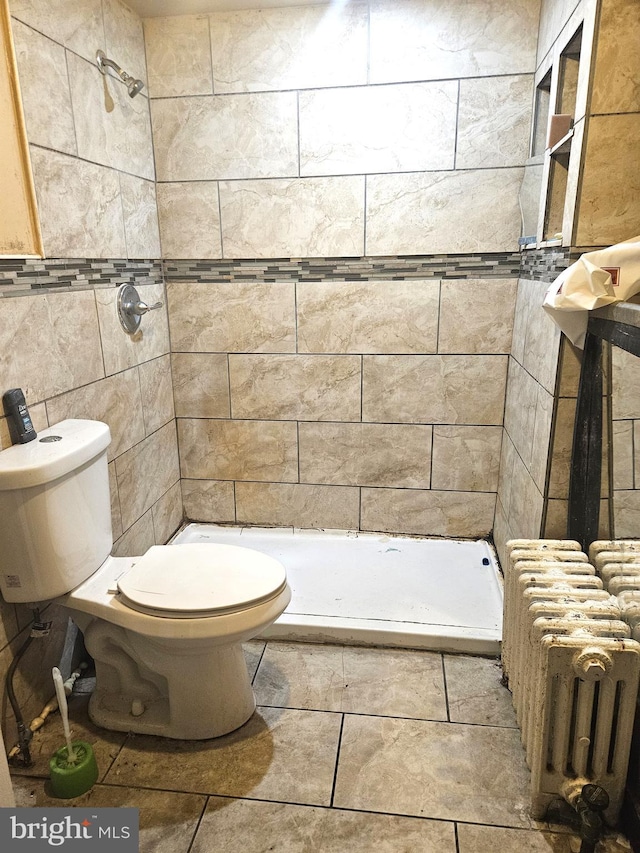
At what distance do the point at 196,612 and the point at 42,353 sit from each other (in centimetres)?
86

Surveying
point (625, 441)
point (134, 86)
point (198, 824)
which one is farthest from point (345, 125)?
point (198, 824)

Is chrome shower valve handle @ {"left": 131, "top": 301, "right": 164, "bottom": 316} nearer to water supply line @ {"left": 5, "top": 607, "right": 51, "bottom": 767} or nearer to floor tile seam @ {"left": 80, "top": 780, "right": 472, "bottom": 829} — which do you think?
water supply line @ {"left": 5, "top": 607, "right": 51, "bottom": 767}

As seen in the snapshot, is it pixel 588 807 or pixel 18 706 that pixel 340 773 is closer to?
pixel 588 807

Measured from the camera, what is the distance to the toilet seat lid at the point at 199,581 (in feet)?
4.79

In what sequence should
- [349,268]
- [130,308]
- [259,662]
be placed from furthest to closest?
[349,268]
[130,308]
[259,662]

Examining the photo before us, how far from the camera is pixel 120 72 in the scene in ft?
6.43

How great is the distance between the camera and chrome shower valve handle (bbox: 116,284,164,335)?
6.84 feet

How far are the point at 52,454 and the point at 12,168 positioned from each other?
0.76 metres

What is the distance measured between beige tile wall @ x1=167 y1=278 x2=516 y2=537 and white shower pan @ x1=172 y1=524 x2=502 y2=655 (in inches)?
4.2

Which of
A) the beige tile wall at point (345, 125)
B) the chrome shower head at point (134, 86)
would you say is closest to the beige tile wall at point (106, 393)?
the beige tile wall at point (345, 125)

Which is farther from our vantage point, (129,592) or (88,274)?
(88,274)

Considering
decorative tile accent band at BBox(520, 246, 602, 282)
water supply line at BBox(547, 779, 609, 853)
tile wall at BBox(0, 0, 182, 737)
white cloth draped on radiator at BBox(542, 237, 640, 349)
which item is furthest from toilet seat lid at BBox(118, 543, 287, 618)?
decorative tile accent band at BBox(520, 246, 602, 282)

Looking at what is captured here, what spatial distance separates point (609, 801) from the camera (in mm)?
1296

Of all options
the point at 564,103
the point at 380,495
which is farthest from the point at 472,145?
the point at 380,495
